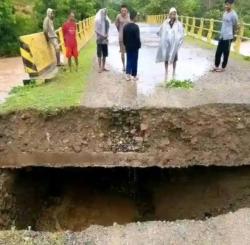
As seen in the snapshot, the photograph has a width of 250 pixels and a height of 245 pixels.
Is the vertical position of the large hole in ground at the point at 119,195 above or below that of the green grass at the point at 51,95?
below

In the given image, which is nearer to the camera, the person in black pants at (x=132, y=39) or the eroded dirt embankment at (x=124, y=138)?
the eroded dirt embankment at (x=124, y=138)

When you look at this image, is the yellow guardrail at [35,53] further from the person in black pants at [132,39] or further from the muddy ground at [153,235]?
the muddy ground at [153,235]

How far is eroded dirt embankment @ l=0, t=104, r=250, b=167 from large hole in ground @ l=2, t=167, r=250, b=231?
970 mm

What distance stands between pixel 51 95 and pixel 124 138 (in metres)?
1.85

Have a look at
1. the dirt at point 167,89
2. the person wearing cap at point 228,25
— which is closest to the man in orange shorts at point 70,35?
the dirt at point 167,89

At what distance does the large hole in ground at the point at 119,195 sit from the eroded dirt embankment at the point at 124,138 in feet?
3.18

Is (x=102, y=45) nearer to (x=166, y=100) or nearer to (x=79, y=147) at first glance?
(x=166, y=100)

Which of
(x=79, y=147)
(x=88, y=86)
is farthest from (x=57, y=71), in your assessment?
(x=79, y=147)

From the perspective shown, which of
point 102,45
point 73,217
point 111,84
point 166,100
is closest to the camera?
point 166,100

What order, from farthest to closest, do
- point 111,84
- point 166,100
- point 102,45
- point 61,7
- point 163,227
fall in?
point 61,7 < point 102,45 < point 111,84 < point 166,100 < point 163,227

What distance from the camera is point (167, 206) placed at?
9.09 meters

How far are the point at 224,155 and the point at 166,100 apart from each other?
1.44 metres

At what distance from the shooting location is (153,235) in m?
5.00

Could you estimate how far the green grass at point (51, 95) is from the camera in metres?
7.67
